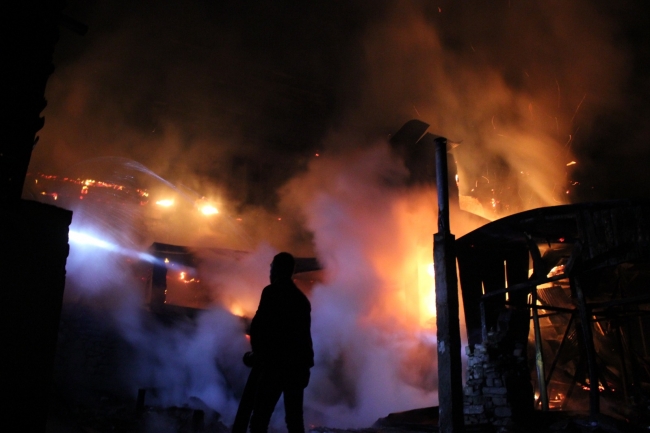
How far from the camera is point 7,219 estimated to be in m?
3.93

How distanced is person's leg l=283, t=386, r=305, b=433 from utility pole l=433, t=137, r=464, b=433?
3.67m

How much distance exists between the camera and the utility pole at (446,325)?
21.2 feet

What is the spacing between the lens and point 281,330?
3.72m

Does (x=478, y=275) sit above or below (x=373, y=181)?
below

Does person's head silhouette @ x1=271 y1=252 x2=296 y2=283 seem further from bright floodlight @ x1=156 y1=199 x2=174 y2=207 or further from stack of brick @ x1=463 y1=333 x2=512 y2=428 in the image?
bright floodlight @ x1=156 y1=199 x2=174 y2=207

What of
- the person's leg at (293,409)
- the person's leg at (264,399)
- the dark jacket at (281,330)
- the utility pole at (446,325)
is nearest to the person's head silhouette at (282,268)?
the dark jacket at (281,330)

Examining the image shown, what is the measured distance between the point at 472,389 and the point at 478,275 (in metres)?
2.40

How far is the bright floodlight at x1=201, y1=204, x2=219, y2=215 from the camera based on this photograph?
2380cm

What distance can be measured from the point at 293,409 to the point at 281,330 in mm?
689

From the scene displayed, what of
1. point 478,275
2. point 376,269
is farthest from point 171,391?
point 376,269

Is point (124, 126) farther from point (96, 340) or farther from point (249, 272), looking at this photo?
point (96, 340)

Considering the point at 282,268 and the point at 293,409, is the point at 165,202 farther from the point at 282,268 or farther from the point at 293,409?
the point at 293,409

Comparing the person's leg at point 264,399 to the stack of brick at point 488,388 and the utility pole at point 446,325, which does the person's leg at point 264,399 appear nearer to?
the utility pole at point 446,325

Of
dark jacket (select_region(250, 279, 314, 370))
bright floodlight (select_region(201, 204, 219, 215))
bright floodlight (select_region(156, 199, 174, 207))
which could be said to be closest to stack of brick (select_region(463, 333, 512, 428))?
dark jacket (select_region(250, 279, 314, 370))
